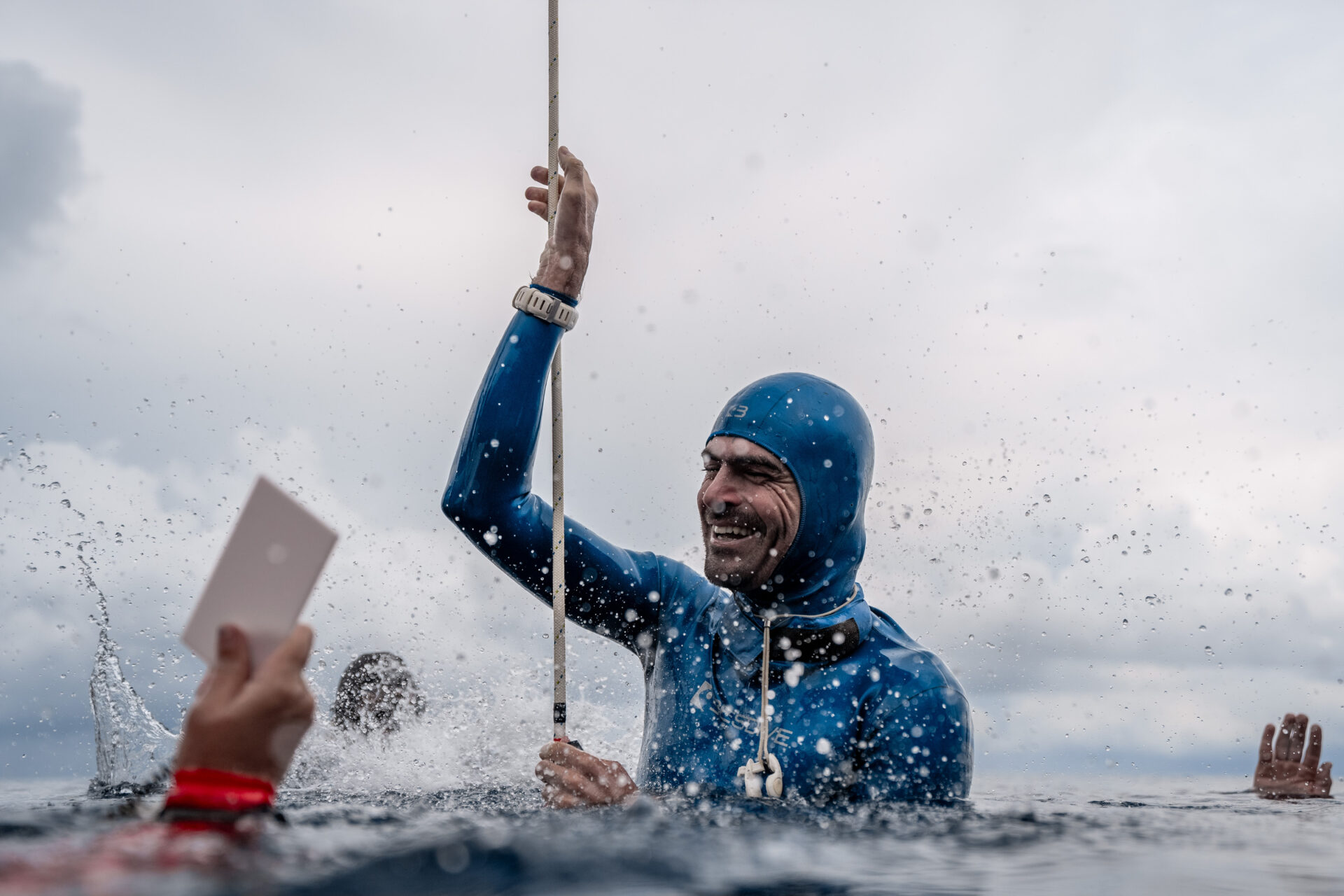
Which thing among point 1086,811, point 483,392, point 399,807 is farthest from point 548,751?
point 1086,811

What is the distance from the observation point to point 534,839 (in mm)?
2207

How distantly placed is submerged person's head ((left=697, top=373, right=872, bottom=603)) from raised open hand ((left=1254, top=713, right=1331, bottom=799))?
363 centimetres

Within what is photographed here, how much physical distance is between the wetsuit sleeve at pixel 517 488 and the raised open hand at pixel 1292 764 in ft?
14.2

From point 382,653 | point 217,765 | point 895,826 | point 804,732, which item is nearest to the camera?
point 217,765

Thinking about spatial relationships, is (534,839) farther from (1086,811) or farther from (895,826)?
(1086,811)

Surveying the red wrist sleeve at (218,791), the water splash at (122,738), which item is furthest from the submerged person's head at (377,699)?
the red wrist sleeve at (218,791)

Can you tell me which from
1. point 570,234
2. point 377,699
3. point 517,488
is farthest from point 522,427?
point 377,699

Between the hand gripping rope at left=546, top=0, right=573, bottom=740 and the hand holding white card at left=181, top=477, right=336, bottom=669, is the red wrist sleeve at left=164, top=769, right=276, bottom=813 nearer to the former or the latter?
the hand holding white card at left=181, top=477, right=336, bottom=669

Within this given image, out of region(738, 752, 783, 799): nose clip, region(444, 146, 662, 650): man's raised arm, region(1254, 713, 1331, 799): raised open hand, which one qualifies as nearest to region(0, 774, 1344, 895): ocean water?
region(738, 752, 783, 799): nose clip

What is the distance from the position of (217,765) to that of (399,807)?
1.75m

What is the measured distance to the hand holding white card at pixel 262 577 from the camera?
5.51 ft

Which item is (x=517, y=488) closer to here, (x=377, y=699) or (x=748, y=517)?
(x=748, y=517)

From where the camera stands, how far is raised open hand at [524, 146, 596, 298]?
12.3 ft

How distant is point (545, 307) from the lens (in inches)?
149
